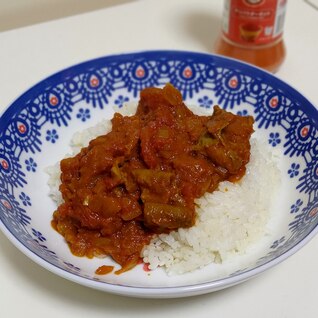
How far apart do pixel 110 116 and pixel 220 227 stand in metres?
0.99

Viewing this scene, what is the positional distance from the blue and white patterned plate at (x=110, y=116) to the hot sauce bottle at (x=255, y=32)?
0.29 m

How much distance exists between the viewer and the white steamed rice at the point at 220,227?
1.86m

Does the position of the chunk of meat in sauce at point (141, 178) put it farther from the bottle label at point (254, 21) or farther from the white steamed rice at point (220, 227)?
Result: the bottle label at point (254, 21)

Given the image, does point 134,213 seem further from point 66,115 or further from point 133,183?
point 66,115

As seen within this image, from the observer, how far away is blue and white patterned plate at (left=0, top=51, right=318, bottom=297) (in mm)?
1678

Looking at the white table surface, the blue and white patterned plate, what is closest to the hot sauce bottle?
the white table surface

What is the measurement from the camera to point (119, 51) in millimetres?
3227

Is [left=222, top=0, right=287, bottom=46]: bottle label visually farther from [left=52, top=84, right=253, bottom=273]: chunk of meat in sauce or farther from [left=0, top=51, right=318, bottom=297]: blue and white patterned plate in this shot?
[left=52, top=84, right=253, bottom=273]: chunk of meat in sauce

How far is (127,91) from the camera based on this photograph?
8.71 ft

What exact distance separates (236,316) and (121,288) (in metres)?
0.48

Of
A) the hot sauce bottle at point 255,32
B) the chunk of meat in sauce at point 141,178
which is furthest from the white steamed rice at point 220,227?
the hot sauce bottle at point 255,32

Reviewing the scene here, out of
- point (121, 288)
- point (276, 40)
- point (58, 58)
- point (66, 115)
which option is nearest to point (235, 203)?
point (121, 288)

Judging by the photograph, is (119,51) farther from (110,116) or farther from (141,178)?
(141,178)

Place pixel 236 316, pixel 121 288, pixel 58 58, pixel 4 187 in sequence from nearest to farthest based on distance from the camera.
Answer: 1. pixel 121 288
2. pixel 236 316
3. pixel 4 187
4. pixel 58 58
